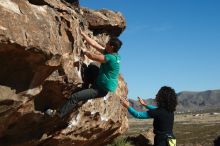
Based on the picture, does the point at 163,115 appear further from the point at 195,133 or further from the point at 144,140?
the point at 195,133

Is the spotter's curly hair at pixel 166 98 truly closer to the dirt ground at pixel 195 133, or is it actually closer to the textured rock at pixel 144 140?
the textured rock at pixel 144 140

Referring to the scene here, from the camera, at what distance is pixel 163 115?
977 cm

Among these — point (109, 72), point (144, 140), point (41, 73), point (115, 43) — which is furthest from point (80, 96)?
point (144, 140)

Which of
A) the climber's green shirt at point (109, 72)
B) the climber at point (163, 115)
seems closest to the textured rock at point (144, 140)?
the climber's green shirt at point (109, 72)

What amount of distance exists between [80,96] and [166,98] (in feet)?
11.5

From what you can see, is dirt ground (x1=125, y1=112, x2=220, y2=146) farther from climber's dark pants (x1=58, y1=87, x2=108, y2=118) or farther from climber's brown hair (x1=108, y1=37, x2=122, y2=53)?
climber's brown hair (x1=108, y1=37, x2=122, y2=53)

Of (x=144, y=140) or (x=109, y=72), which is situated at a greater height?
(x=109, y=72)

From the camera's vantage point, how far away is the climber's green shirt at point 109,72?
12.0 metres

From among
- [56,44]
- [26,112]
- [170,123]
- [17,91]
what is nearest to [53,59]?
[56,44]

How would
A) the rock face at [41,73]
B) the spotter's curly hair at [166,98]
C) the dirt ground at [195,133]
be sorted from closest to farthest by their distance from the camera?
the spotter's curly hair at [166,98] < the rock face at [41,73] < the dirt ground at [195,133]

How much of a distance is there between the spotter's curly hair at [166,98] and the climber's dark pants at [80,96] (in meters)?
2.90

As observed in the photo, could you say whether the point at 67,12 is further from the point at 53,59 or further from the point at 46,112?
the point at 46,112

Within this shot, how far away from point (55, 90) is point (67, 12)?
246 cm

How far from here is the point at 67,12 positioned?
503 inches
